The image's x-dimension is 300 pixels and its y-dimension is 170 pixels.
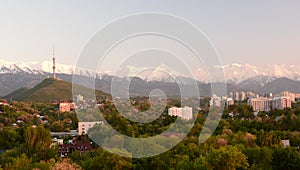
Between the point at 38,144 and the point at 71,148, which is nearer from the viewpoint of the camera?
the point at 38,144

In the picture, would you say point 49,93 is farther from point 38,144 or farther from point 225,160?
point 225,160

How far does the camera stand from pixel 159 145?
11.2m

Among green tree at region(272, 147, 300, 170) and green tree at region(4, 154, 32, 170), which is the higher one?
green tree at region(272, 147, 300, 170)

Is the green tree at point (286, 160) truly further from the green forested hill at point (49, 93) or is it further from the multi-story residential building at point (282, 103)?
the green forested hill at point (49, 93)

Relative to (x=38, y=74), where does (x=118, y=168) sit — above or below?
below

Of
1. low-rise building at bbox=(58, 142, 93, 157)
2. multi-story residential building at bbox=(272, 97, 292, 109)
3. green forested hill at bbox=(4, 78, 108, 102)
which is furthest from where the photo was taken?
green forested hill at bbox=(4, 78, 108, 102)

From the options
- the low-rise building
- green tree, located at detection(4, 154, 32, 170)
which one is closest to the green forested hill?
the low-rise building

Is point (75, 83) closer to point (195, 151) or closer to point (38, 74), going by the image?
point (195, 151)

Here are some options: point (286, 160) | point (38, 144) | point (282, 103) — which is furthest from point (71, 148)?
point (282, 103)

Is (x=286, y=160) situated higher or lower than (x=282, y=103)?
lower

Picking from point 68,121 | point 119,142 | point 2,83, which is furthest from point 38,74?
point 119,142

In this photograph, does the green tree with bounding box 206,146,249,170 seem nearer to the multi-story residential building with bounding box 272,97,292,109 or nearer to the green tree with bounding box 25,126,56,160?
the green tree with bounding box 25,126,56,160

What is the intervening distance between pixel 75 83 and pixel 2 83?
278ft

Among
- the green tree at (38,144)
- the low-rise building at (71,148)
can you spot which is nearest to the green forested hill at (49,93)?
the low-rise building at (71,148)
